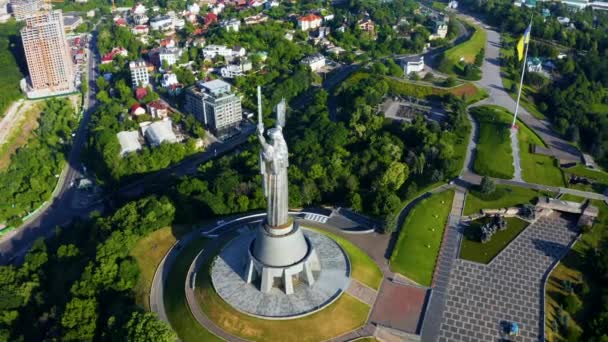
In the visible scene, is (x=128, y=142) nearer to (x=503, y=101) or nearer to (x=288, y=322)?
(x=288, y=322)

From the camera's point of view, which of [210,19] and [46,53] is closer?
[46,53]

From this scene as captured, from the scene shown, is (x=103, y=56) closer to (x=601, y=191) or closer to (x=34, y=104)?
(x=34, y=104)

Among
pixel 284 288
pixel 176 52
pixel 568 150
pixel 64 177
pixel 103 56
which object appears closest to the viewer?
pixel 284 288

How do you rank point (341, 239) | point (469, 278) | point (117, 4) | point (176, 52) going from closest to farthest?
point (469, 278) → point (341, 239) → point (176, 52) → point (117, 4)

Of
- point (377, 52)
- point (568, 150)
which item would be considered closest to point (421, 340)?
point (568, 150)

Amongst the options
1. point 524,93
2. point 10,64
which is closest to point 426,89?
point 524,93

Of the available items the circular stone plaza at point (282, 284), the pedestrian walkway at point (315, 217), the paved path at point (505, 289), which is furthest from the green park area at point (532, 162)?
the circular stone plaza at point (282, 284)

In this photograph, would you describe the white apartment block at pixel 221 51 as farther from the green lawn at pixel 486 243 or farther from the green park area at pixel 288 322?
the green park area at pixel 288 322
